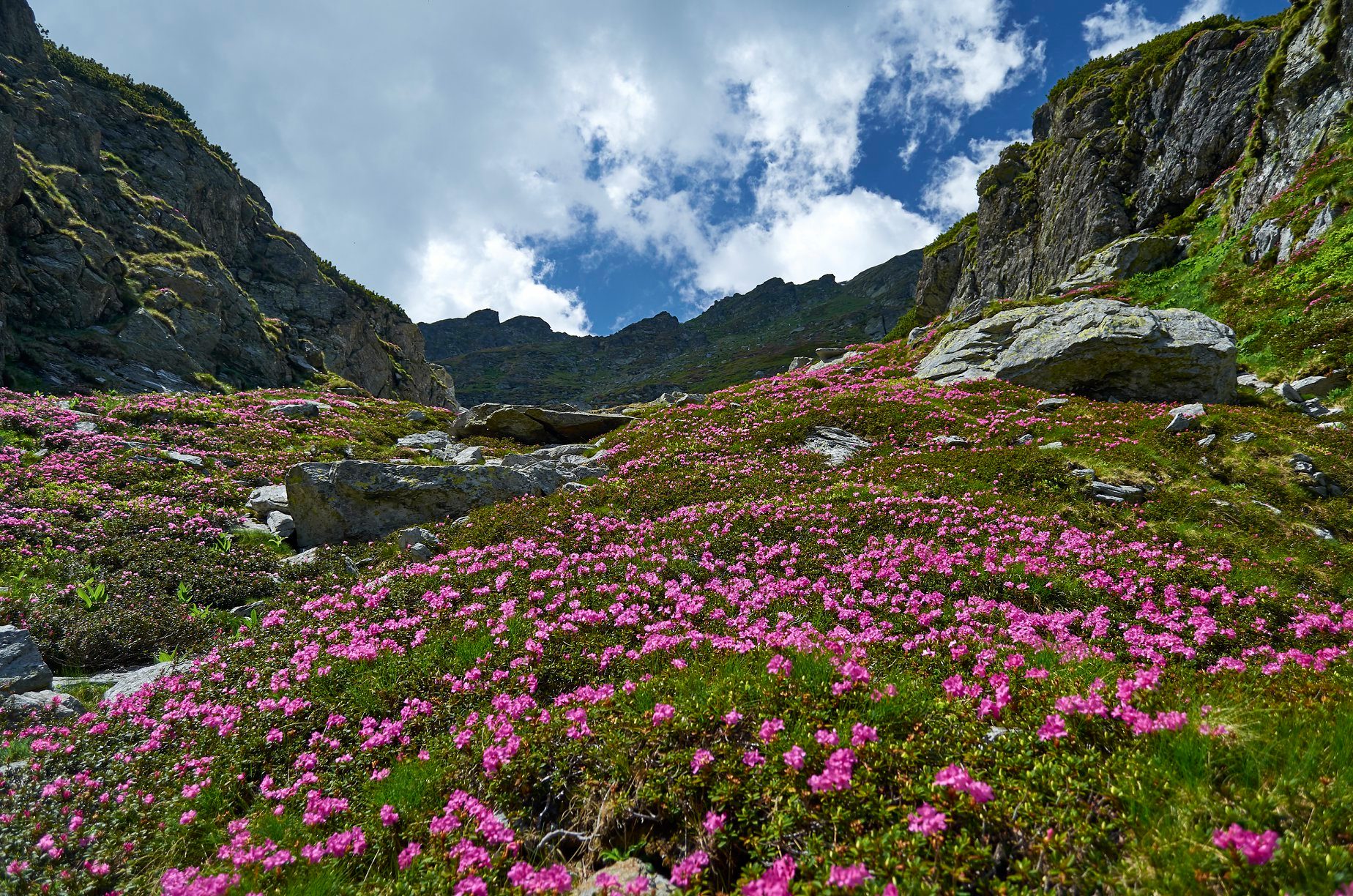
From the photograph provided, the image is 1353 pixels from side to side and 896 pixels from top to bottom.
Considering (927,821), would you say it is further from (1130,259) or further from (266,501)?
(1130,259)

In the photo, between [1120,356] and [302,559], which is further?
[1120,356]

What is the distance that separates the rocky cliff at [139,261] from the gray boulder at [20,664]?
46.3 metres

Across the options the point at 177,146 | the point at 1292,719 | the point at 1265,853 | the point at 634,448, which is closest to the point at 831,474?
the point at 634,448

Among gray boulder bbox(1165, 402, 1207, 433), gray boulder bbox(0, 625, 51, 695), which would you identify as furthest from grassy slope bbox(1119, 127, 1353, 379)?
gray boulder bbox(0, 625, 51, 695)

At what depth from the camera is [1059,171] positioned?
59219 millimetres

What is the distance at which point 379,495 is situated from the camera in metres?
13.6

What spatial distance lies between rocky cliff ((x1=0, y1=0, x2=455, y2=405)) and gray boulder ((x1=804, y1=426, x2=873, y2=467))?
53.0 m

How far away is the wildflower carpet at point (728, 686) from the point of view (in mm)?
3121

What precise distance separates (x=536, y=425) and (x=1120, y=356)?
26.5 metres

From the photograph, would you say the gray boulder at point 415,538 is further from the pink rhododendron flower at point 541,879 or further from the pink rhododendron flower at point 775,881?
the pink rhododendron flower at point 775,881

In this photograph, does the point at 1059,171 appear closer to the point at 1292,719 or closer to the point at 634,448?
the point at 634,448

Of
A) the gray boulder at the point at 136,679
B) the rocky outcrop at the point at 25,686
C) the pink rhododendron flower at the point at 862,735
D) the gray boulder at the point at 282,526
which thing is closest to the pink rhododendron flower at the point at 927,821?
the pink rhododendron flower at the point at 862,735

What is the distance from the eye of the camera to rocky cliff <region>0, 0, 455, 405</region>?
148 feet

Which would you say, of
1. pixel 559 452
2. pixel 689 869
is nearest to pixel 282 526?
pixel 559 452
